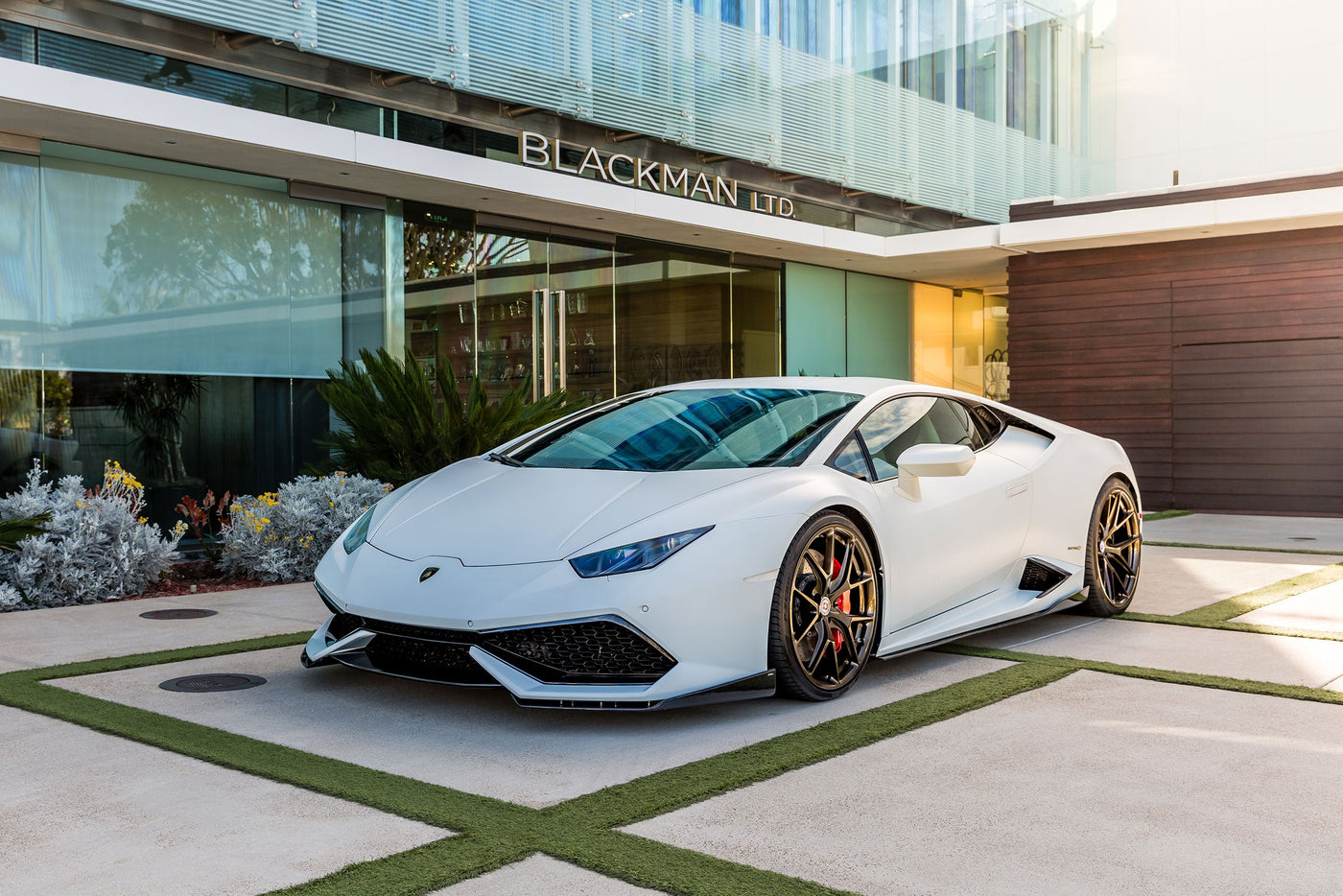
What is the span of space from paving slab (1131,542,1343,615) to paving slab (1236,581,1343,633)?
1.12ft

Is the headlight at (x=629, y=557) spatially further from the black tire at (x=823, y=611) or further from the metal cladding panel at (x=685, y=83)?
the metal cladding panel at (x=685, y=83)

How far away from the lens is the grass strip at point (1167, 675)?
443cm

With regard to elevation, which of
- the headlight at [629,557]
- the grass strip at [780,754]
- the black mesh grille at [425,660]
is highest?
the headlight at [629,557]

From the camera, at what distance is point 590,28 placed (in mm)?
13117

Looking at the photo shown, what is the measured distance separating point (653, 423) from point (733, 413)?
14.0 inches

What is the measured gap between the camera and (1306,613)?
6297 millimetres

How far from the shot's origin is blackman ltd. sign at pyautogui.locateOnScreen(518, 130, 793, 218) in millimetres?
12773

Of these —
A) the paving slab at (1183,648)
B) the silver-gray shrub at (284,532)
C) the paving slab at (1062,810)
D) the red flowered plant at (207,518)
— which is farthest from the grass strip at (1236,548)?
the red flowered plant at (207,518)

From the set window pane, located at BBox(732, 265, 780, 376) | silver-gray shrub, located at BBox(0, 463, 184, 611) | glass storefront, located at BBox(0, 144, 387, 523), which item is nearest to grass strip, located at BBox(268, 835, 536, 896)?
silver-gray shrub, located at BBox(0, 463, 184, 611)

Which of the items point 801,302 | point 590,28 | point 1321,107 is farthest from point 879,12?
point 1321,107

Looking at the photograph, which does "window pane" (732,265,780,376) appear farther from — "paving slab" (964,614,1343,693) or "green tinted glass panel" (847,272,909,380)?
"paving slab" (964,614,1343,693)

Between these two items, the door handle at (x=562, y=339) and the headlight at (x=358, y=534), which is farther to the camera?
the door handle at (x=562, y=339)

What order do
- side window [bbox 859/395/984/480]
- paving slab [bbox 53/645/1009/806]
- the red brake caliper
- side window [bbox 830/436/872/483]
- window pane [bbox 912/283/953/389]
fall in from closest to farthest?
A: paving slab [bbox 53/645/1009/806] → the red brake caliper → side window [bbox 830/436/872/483] → side window [bbox 859/395/984/480] → window pane [bbox 912/283/953/389]

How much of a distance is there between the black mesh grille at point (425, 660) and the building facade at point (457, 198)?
649cm
